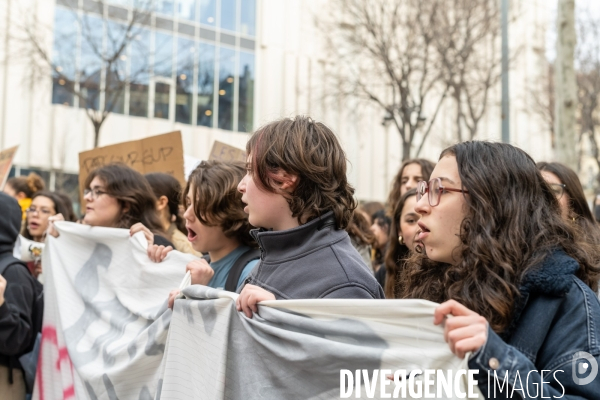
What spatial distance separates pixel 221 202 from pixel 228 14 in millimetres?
23176

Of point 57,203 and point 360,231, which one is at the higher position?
point 57,203

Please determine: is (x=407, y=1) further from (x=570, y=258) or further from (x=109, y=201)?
(x=570, y=258)

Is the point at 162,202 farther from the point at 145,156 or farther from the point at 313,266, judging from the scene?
the point at 313,266

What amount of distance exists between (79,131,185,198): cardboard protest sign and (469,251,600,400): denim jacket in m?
4.16

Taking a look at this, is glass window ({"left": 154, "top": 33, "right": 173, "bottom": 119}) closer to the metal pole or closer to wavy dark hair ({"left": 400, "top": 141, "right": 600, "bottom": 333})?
the metal pole

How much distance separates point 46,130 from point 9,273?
18907mm

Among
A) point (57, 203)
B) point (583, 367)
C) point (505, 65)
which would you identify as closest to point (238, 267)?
point (583, 367)

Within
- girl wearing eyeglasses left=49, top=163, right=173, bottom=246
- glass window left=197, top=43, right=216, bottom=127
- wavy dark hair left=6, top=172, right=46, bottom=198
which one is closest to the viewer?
girl wearing eyeglasses left=49, top=163, right=173, bottom=246

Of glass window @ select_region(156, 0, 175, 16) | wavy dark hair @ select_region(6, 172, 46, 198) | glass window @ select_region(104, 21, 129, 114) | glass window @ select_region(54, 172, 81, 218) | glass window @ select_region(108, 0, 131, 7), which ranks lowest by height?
wavy dark hair @ select_region(6, 172, 46, 198)

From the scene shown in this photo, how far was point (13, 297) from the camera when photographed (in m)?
3.61

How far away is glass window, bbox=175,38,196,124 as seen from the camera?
22.8 metres

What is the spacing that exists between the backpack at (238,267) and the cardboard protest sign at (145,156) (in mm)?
2483

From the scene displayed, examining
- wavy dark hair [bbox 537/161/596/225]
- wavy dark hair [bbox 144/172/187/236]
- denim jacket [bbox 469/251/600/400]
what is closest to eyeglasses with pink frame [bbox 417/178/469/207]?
denim jacket [bbox 469/251/600/400]

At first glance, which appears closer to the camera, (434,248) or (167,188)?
(434,248)
